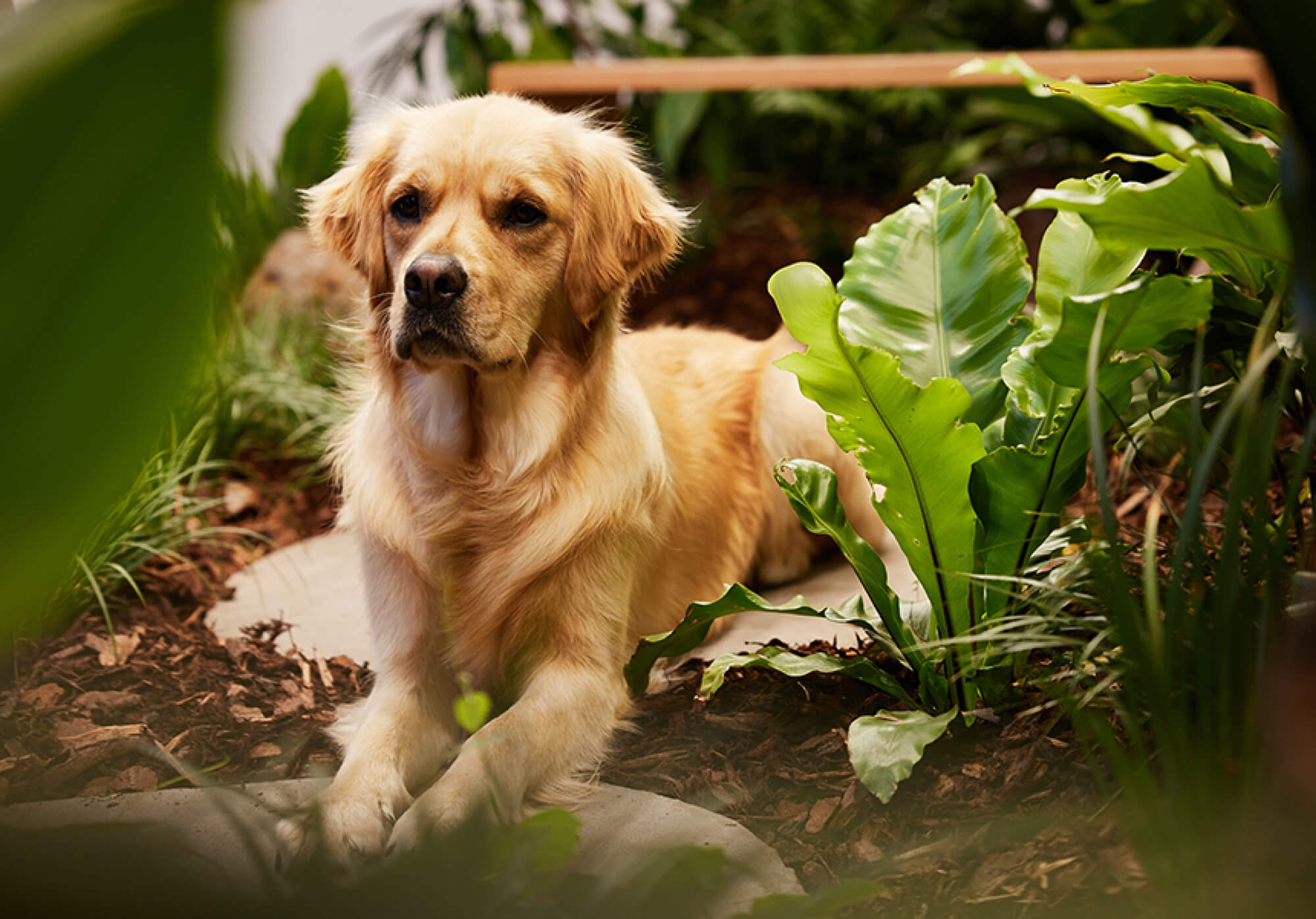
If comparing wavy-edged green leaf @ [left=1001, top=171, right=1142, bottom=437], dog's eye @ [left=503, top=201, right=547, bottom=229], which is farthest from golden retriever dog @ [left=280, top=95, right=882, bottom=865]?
wavy-edged green leaf @ [left=1001, top=171, right=1142, bottom=437]

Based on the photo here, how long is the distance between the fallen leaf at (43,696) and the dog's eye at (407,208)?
136 cm

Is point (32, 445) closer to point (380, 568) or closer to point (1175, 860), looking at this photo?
point (1175, 860)

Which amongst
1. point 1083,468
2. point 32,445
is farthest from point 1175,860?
point 32,445

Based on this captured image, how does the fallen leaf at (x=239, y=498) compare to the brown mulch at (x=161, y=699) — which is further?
the fallen leaf at (x=239, y=498)

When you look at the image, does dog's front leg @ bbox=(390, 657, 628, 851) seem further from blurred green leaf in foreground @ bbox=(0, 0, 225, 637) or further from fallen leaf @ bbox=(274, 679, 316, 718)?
blurred green leaf in foreground @ bbox=(0, 0, 225, 637)

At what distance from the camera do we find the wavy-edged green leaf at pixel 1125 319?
1577 millimetres

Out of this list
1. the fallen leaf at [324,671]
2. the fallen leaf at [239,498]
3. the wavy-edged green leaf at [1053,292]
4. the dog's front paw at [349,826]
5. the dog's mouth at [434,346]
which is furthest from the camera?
the fallen leaf at [239,498]

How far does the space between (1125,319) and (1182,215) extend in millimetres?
235

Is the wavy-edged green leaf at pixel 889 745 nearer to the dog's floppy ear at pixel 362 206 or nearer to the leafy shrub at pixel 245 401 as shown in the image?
the leafy shrub at pixel 245 401

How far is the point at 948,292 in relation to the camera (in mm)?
2037

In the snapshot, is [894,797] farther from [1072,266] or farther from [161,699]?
[161,699]

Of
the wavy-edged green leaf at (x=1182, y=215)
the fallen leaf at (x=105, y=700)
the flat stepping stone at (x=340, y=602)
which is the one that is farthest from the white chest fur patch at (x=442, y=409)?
the wavy-edged green leaf at (x=1182, y=215)

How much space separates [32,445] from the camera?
11.5 inches

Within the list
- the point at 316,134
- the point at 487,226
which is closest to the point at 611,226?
the point at 487,226
